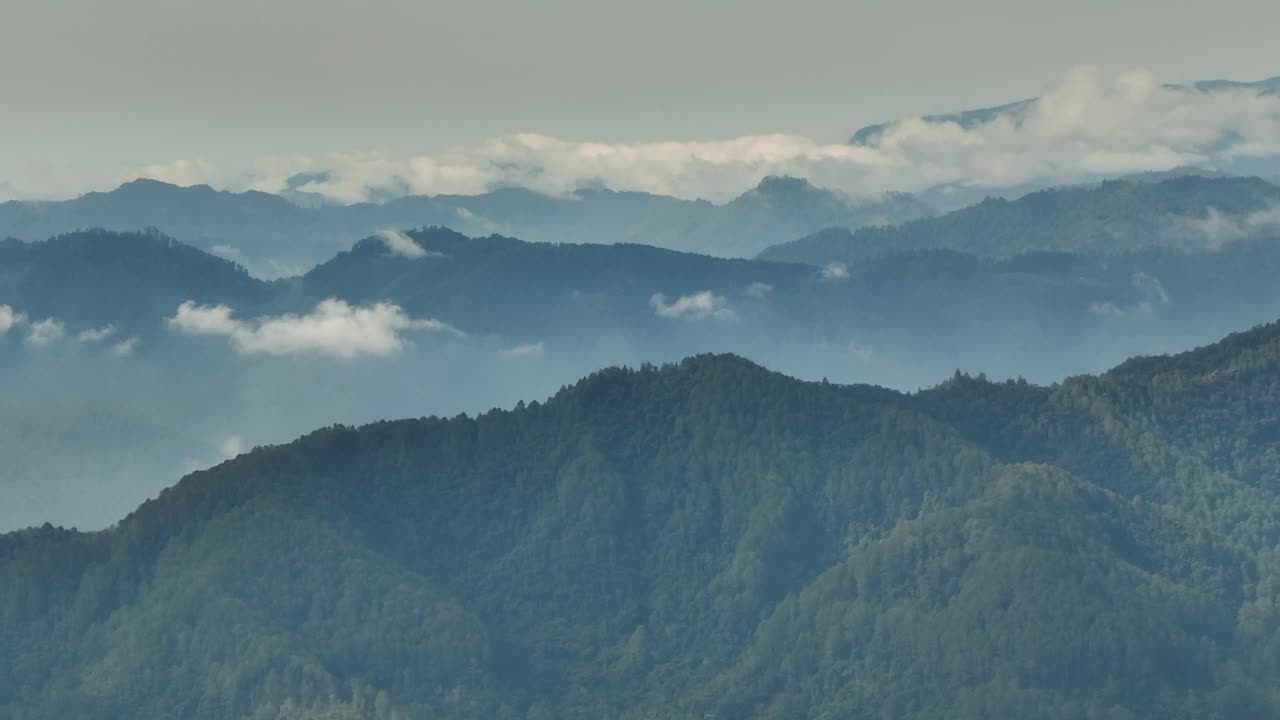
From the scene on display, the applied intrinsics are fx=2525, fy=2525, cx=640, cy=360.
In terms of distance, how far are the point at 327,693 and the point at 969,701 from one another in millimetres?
50318

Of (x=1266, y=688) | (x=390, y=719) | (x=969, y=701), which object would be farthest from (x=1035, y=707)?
(x=390, y=719)

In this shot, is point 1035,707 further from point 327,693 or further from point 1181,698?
point 327,693

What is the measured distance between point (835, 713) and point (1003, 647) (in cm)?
Result: 1423

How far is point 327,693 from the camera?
19912 centimetres

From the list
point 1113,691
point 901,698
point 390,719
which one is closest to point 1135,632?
point 1113,691

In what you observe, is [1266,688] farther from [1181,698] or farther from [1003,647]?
[1003,647]

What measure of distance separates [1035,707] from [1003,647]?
21.6 feet

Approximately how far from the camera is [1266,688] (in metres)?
197

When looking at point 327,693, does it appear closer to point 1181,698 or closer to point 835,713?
point 835,713

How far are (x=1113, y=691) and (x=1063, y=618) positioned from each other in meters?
7.11

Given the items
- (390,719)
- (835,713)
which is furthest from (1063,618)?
(390,719)

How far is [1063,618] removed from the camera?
7840 inches

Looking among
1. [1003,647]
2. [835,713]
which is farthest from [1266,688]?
[835,713]

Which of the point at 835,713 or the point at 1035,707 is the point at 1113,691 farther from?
the point at 835,713
